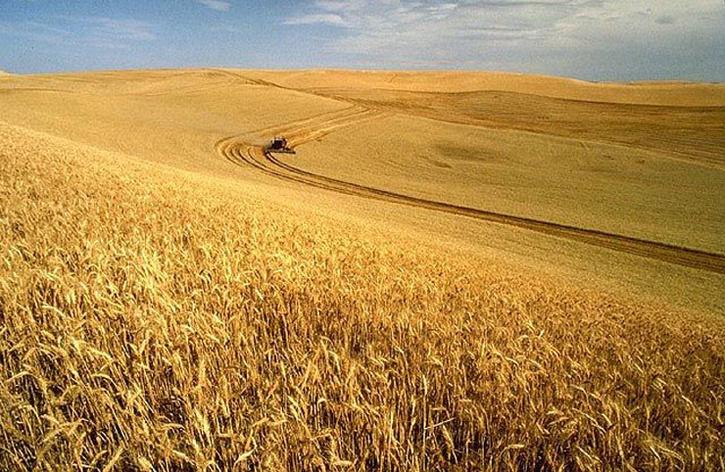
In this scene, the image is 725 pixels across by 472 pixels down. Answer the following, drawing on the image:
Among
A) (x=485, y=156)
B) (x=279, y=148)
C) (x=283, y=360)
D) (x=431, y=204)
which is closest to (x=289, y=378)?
(x=283, y=360)

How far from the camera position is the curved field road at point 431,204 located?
18.5 metres

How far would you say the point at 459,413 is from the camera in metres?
2.15

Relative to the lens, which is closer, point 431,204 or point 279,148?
point 431,204

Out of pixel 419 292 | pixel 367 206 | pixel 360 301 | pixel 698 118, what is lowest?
pixel 367 206

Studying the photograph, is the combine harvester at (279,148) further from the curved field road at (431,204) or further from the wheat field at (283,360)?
the wheat field at (283,360)

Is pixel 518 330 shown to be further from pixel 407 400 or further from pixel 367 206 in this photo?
pixel 367 206

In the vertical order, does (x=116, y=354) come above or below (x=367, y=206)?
above

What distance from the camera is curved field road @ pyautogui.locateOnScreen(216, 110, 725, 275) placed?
728 inches

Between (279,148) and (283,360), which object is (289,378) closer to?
(283,360)

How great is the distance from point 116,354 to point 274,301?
1.30 metres

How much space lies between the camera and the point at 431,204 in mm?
25766

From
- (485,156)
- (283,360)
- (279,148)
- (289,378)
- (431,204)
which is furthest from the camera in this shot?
(485,156)

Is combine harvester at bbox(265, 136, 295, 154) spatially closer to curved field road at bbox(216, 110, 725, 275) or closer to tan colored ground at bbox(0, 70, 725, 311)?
curved field road at bbox(216, 110, 725, 275)

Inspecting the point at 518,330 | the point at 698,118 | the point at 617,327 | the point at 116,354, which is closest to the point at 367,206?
the point at 617,327
